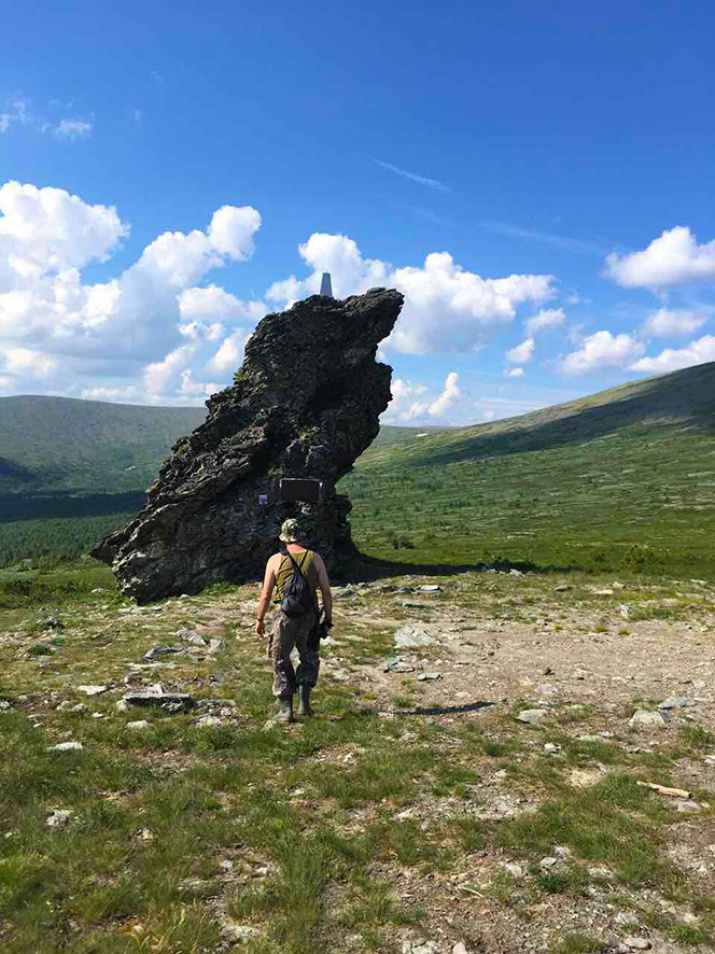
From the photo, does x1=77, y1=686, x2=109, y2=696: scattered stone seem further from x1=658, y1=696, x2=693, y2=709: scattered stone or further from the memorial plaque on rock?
the memorial plaque on rock

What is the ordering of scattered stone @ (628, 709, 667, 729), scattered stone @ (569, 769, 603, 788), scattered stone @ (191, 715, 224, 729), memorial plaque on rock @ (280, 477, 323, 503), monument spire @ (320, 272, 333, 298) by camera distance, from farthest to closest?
monument spire @ (320, 272, 333, 298) < memorial plaque on rock @ (280, 477, 323, 503) < scattered stone @ (628, 709, 667, 729) < scattered stone @ (191, 715, 224, 729) < scattered stone @ (569, 769, 603, 788)

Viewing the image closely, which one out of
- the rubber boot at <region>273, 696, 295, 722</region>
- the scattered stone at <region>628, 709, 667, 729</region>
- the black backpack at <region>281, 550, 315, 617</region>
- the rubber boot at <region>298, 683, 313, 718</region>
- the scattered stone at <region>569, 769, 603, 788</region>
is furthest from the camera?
the rubber boot at <region>298, 683, 313, 718</region>

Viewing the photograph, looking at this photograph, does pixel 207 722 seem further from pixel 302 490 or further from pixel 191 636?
pixel 302 490

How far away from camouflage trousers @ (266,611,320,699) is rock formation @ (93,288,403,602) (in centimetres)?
2251

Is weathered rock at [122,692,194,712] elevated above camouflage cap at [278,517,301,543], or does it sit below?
below

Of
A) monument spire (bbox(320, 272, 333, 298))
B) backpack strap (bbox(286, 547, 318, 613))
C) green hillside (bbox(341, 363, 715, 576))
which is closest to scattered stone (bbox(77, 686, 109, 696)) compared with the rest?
backpack strap (bbox(286, 547, 318, 613))

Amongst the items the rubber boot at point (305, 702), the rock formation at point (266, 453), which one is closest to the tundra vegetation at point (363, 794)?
the rubber boot at point (305, 702)

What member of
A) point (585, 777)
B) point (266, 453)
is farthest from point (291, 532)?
point (266, 453)

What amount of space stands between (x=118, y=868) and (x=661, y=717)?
1111 centimetres

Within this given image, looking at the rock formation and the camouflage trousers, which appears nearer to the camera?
the camouflage trousers

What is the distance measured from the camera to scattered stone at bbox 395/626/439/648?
19938 mm

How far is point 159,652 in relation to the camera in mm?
16766

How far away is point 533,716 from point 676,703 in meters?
3.83

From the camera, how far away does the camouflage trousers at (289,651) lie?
39.3 ft
